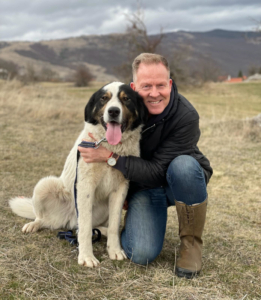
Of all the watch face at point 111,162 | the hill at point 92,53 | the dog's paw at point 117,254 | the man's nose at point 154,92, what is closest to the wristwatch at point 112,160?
the watch face at point 111,162

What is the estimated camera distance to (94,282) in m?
1.99

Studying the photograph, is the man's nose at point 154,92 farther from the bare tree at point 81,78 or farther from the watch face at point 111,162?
the bare tree at point 81,78

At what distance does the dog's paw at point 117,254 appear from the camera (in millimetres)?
2385

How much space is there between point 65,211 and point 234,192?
7.60 ft

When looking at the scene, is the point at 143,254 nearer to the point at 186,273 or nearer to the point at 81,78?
the point at 186,273

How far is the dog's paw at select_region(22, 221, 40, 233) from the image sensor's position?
2709mm

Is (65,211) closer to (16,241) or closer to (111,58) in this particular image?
(16,241)

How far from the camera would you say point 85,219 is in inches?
91.9

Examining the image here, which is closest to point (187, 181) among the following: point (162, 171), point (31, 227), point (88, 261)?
point (162, 171)

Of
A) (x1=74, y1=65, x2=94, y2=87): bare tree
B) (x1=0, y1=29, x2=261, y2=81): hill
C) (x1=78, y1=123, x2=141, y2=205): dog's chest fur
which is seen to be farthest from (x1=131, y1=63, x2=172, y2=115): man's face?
(x1=0, y1=29, x2=261, y2=81): hill

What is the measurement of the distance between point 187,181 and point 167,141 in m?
0.42

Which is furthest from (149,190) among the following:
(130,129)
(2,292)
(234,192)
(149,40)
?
(149,40)

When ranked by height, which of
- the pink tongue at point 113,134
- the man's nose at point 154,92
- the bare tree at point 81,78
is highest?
the bare tree at point 81,78

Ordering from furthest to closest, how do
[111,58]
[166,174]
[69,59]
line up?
[111,58] → [69,59] → [166,174]
